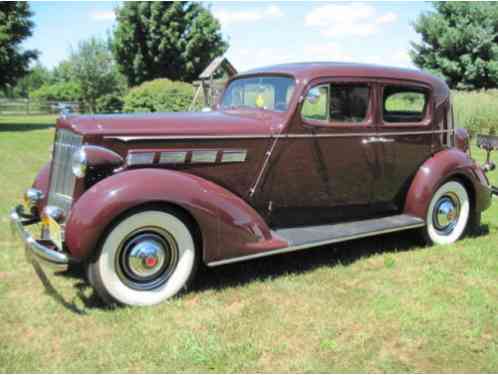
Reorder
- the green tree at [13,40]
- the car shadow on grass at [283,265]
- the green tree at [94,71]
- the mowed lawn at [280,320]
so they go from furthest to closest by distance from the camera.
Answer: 1. the green tree at [94,71]
2. the green tree at [13,40]
3. the car shadow on grass at [283,265]
4. the mowed lawn at [280,320]

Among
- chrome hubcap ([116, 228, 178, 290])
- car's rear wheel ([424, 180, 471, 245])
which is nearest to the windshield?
chrome hubcap ([116, 228, 178, 290])

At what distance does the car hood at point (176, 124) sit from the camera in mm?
3592

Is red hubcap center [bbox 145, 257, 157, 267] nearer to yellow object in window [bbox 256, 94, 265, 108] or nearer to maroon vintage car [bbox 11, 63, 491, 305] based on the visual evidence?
maroon vintage car [bbox 11, 63, 491, 305]

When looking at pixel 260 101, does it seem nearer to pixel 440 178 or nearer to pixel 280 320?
pixel 440 178

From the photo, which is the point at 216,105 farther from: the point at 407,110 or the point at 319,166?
the point at 407,110

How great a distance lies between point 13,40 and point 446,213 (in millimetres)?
23870

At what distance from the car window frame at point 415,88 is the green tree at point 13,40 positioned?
2204 cm

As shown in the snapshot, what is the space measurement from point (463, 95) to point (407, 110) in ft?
42.9

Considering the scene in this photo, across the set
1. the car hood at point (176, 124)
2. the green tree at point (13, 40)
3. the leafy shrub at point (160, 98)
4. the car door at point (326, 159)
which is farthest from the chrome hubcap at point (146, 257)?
the green tree at point (13, 40)

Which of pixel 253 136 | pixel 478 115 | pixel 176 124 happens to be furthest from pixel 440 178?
pixel 478 115

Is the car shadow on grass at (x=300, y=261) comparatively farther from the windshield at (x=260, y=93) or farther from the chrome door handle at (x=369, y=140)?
the windshield at (x=260, y=93)

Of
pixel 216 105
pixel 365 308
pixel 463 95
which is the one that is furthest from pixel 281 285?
pixel 463 95

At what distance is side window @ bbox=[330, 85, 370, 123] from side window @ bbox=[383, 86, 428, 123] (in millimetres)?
338

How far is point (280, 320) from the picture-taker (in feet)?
11.1
